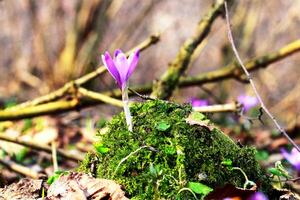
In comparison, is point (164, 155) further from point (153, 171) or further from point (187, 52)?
point (187, 52)

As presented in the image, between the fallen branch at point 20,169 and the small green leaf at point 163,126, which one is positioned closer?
the small green leaf at point 163,126

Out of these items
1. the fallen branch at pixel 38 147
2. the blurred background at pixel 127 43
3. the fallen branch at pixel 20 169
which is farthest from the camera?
the blurred background at pixel 127 43

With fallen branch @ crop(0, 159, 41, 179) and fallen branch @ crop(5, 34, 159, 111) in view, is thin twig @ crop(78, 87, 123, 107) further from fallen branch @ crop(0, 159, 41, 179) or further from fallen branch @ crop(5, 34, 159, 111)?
fallen branch @ crop(0, 159, 41, 179)

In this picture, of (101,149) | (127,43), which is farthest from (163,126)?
(127,43)

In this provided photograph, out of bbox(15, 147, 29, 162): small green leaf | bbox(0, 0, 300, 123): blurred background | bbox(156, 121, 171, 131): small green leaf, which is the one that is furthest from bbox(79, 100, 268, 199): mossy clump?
bbox(0, 0, 300, 123): blurred background

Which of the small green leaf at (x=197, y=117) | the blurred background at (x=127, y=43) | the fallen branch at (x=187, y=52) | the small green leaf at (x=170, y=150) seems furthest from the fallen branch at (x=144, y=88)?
the small green leaf at (x=170, y=150)

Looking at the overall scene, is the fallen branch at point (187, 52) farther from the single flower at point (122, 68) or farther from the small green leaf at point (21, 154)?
the single flower at point (122, 68)

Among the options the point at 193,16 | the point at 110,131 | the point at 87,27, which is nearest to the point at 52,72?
the point at 87,27

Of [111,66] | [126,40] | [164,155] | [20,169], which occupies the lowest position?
[164,155]
